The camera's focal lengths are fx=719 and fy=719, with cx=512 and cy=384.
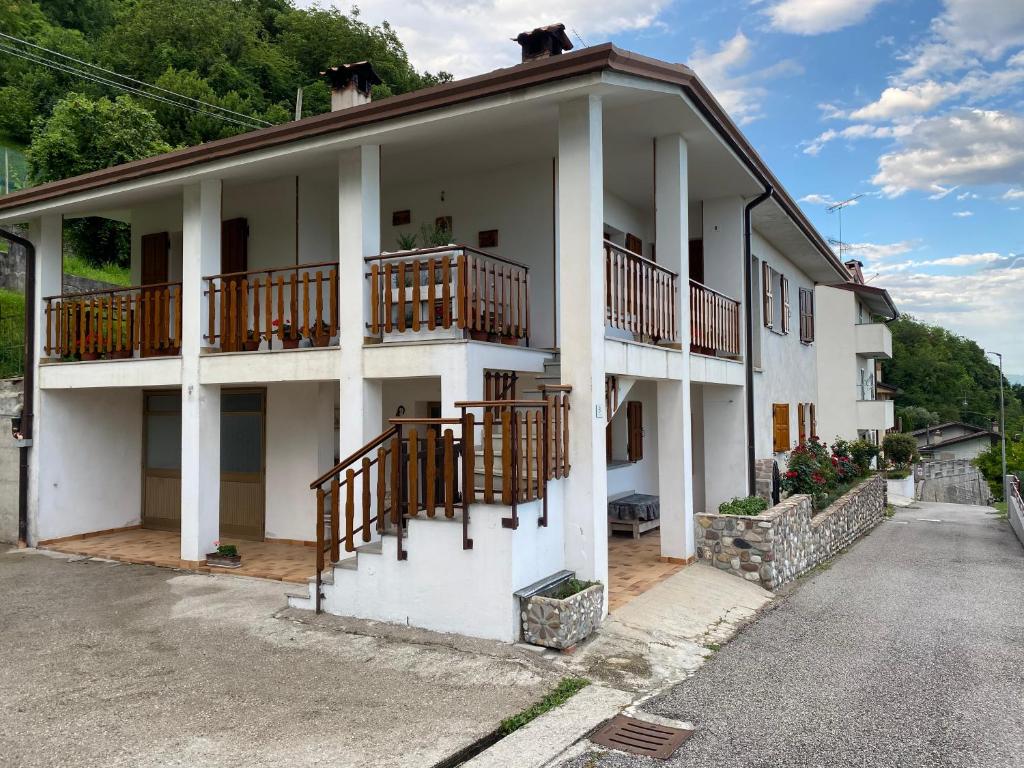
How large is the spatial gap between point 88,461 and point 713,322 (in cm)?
990

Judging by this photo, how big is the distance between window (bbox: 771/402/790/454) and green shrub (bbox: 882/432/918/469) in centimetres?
1394

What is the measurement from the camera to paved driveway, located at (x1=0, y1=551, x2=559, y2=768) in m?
4.41

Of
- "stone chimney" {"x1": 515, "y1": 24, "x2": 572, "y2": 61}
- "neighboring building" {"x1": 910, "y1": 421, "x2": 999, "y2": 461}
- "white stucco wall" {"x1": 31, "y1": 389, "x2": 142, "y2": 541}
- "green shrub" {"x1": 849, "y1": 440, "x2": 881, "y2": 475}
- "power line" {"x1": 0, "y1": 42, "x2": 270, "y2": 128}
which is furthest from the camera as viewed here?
"neighboring building" {"x1": 910, "y1": 421, "x2": 999, "y2": 461}

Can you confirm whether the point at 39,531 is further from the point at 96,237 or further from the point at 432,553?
the point at 96,237

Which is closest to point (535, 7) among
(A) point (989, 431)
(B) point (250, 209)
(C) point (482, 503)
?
(B) point (250, 209)

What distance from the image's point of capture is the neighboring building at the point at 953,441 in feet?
163

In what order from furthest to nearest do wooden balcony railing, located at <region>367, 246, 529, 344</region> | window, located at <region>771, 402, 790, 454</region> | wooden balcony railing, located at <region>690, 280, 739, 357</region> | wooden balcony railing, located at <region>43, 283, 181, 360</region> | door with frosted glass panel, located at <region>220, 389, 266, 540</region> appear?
window, located at <region>771, 402, 790, 454</region> → door with frosted glass panel, located at <region>220, 389, 266, 540</region> → wooden balcony railing, located at <region>43, 283, 181, 360</region> → wooden balcony railing, located at <region>690, 280, 739, 357</region> → wooden balcony railing, located at <region>367, 246, 529, 344</region>

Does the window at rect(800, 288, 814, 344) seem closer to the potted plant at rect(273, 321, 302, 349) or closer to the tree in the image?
the potted plant at rect(273, 321, 302, 349)

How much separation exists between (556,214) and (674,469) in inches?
145

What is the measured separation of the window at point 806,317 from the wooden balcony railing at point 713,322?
6180 millimetres

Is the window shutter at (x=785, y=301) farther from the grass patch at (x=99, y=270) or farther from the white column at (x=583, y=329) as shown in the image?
the grass patch at (x=99, y=270)

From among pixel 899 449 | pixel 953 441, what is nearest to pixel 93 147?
pixel 899 449

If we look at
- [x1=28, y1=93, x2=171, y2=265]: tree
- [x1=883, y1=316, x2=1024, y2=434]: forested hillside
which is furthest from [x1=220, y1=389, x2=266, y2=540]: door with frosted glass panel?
[x1=883, y1=316, x2=1024, y2=434]: forested hillside

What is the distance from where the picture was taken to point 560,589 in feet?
21.2
